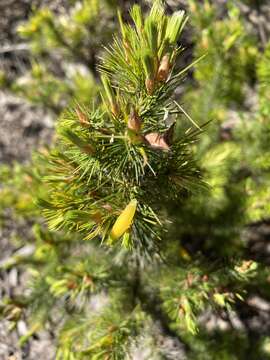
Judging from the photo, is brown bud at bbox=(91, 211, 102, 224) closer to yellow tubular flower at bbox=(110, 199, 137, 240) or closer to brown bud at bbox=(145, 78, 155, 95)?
yellow tubular flower at bbox=(110, 199, 137, 240)

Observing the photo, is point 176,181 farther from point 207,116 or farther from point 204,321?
point 204,321

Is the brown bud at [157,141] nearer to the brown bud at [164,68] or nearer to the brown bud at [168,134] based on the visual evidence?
the brown bud at [168,134]

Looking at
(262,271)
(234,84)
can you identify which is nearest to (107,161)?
(262,271)

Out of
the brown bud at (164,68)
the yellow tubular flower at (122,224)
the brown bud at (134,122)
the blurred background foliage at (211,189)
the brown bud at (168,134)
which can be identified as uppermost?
the brown bud at (164,68)

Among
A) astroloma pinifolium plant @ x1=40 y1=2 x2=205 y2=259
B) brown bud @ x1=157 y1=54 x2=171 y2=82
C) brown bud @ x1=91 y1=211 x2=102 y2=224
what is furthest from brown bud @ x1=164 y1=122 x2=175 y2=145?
brown bud @ x1=91 y1=211 x2=102 y2=224

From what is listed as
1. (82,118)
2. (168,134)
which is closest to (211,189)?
(168,134)

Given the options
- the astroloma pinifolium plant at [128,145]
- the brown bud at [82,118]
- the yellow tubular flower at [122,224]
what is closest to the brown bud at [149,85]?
the astroloma pinifolium plant at [128,145]
